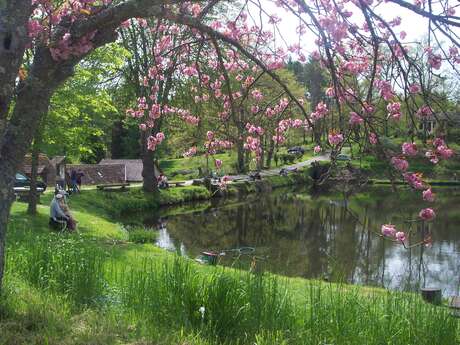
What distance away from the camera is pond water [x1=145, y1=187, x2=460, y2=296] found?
14.1 metres

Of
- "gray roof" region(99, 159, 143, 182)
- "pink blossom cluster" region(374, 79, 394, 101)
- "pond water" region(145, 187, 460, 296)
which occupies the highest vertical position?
"pink blossom cluster" region(374, 79, 394, 101)

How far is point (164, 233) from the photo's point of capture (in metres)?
21.3

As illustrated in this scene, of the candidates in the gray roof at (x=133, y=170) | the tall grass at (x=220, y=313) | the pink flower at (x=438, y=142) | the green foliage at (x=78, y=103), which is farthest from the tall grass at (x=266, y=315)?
the gray roof at (x=133, y=170)

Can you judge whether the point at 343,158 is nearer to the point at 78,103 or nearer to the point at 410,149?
the point at 410,149

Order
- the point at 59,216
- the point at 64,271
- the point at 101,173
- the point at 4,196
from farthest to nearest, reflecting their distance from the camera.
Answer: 1. the point at 101,173
2. the point at 59,216
3. the point at 64,271
4. the point at 4,196

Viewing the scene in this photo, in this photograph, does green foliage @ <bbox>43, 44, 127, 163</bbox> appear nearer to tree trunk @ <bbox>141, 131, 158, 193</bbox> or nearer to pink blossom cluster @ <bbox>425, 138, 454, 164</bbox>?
pink blossom cluster @ <bbox>425, 138, 454, 164</bbox>

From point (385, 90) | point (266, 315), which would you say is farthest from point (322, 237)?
point (266, 315)

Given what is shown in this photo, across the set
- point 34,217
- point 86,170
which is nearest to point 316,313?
point 34,217

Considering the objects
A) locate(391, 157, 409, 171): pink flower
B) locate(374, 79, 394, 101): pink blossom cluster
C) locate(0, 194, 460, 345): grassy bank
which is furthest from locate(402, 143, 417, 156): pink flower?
locate(0, 194, 460, 345): grassy bank

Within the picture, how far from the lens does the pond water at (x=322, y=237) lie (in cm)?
1409

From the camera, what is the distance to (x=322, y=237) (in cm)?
2111

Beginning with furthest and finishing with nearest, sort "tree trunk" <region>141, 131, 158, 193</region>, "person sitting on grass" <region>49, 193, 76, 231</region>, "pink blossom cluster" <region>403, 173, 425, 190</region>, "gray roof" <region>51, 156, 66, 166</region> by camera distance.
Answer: "gray roof" <region>51, 156, 66, 166</region>, "tree trunk" <region>141, 131, 158, 193</region>, "person sitting on grass" <region>49, 193, 76, 231</region>, "pink blossom cluster" <region>403, 173, 425, 190</region>

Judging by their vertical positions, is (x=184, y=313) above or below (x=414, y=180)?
below

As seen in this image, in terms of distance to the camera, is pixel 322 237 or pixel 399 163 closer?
pixel 399 163
